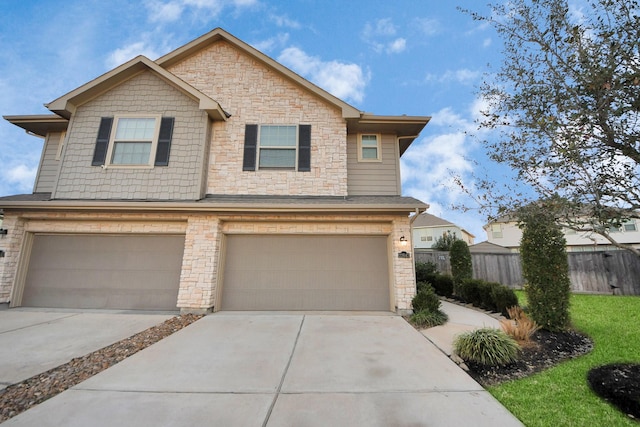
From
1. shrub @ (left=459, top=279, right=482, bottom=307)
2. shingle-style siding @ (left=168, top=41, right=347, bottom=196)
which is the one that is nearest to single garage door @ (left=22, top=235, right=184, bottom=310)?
shingle-style siding @ (left=168, top=41, right=347, bottom=196)

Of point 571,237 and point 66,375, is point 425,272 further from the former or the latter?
point 571,237

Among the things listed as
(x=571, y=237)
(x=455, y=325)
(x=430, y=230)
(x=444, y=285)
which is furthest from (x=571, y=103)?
(x=430, y=230)

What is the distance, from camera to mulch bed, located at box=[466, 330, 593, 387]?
3910 mm

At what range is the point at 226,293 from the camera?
7.69m

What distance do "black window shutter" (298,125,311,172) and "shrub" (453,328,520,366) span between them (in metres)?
5.98

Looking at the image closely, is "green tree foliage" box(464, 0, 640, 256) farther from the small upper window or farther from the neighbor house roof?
the neighbor house roof

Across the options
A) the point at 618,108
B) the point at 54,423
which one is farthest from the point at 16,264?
the point at 618,108

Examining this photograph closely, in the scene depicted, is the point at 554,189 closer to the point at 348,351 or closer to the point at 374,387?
the point at 374,387

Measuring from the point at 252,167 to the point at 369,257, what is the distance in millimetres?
4468

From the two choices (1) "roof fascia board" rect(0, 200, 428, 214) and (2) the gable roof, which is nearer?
(1) "roof fascia board" rect(0, 200, 428, 214)

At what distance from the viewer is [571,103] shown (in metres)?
3.76

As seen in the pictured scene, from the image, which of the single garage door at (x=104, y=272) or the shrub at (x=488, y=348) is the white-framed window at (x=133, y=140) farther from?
the shrub at (x=488, y=348)

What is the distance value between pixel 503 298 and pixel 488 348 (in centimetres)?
392

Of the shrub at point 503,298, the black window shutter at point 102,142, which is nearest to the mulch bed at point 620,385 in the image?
the shrub at point 503,298
